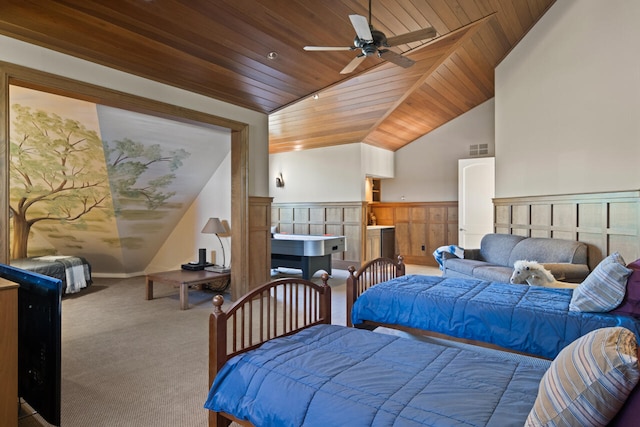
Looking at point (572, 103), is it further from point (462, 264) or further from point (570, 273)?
point (462, 264)

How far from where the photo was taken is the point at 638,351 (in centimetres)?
110

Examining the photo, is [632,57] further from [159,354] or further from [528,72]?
[159,354]

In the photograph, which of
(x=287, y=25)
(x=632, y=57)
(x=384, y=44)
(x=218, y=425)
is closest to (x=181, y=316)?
A: (x=218, y=425)

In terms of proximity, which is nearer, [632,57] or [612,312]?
[612,312]

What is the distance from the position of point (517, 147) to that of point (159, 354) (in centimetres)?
550

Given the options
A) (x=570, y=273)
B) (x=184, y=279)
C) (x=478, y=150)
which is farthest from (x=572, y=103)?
(x=184, y=279)

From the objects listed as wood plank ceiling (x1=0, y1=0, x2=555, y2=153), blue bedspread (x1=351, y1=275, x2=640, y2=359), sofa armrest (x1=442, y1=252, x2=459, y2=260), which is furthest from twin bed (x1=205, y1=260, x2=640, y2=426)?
sofa armrest (x1=442, y1=252, x2=459, y2=260)

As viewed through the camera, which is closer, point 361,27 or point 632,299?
point 632,299

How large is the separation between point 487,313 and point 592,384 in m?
1.70

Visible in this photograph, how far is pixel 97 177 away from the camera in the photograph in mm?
4535

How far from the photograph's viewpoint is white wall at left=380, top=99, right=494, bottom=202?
755cm

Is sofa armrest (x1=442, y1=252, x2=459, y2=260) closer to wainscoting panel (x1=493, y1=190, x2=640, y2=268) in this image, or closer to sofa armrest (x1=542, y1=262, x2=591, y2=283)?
wainscoting panel (x1=493, y1=190, x2=640, y2=268)

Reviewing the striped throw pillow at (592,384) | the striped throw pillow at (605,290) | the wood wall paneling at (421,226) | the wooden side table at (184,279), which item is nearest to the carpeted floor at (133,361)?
the wooden side table at (184,279)

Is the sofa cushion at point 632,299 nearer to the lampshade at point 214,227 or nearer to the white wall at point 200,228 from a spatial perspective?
the lampshade at point 214,227
